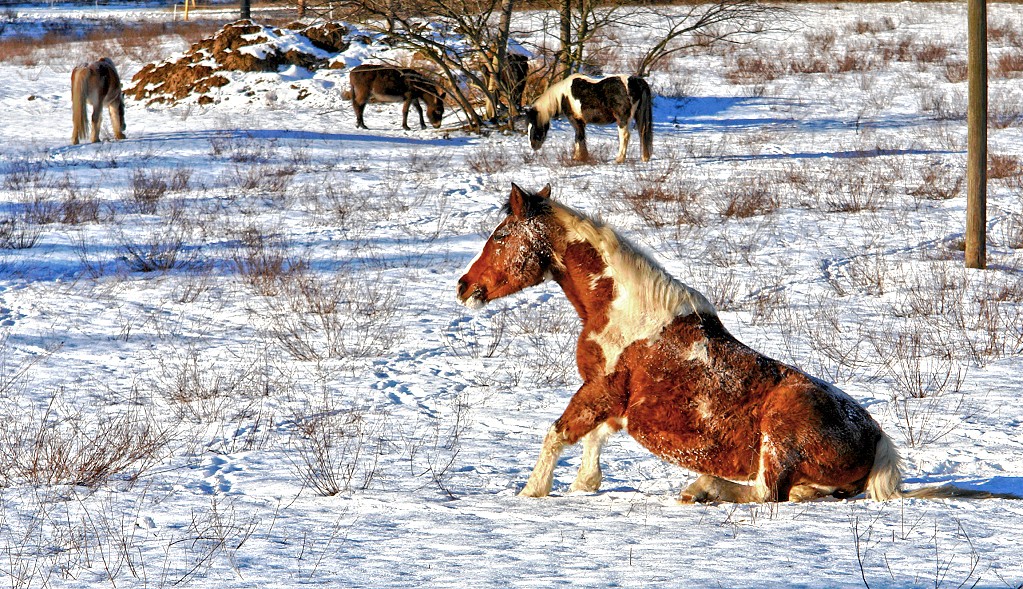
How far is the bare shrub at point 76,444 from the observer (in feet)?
14.4

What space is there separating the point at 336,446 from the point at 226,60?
771 inches

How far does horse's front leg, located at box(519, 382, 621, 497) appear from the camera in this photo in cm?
410

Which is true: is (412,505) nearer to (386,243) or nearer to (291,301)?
(291,301)

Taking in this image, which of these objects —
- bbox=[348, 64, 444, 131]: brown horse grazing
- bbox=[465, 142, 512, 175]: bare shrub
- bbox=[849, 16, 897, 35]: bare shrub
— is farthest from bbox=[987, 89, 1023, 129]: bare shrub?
bbox=[348, 64, 444, 131]: brown horse grazing

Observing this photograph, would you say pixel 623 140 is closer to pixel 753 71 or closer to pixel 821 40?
pixel 753 71

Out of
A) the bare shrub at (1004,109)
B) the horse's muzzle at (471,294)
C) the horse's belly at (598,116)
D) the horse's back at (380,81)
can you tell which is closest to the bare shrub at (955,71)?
the bare shrub at (1004,109)

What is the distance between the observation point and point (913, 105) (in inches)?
758

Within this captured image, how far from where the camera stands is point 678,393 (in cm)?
395

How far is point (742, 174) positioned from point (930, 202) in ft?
9.49

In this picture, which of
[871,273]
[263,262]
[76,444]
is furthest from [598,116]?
[76,444]

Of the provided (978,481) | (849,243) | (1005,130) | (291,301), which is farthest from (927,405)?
(1005,130)

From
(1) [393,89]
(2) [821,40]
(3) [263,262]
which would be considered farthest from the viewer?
(2) [821,40]

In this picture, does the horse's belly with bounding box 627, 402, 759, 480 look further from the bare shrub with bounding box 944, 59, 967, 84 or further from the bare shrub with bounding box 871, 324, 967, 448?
the bare shrub with bounding box 944, 59, 967, 84

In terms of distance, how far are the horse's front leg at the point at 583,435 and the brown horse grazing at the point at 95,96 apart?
48.1 ft
